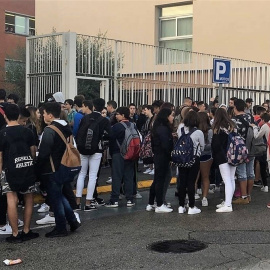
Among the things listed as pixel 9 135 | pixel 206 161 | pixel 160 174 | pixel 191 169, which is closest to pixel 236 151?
pixel 206 161

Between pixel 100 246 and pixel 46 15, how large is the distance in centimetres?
2367

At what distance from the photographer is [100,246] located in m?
6.12

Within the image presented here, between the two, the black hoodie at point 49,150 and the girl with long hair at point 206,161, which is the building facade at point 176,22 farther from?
the black hoodie at point 49,150

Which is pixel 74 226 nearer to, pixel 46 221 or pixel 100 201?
pixel 46 221

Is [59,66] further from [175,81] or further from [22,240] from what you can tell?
[22,240]

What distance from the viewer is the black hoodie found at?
6402mm

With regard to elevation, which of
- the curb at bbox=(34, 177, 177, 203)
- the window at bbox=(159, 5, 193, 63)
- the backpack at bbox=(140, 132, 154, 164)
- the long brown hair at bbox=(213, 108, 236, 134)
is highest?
the window at bbox=(159, 5, 193, 63)

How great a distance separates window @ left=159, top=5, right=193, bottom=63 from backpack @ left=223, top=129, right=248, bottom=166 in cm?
1609

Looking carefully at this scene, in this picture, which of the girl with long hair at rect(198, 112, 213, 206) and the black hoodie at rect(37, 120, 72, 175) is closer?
the black hoodie at rect(37, 120, 72, 175)

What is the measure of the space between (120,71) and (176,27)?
416 inches

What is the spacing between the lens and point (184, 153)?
767cm

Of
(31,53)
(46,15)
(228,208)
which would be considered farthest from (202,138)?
(46,15)

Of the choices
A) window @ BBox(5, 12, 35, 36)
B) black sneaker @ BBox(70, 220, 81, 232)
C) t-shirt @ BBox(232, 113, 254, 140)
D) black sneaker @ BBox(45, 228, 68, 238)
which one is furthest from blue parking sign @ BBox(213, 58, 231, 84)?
A: window @ BBox(5, 12, 35, 36)

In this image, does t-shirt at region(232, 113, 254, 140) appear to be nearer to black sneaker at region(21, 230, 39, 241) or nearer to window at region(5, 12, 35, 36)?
black sneaker at region(21, 230, 39, 241)
